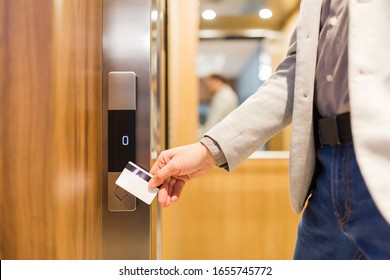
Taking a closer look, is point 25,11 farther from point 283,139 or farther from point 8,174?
point 283,139

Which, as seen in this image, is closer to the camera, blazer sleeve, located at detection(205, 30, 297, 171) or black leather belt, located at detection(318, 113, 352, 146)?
black leather belt, located at detection(318, 113, 352, 146)

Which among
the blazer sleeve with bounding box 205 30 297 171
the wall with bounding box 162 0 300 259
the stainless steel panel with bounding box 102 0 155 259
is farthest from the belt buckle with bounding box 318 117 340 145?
the wall with bounding box 162 0 300 259

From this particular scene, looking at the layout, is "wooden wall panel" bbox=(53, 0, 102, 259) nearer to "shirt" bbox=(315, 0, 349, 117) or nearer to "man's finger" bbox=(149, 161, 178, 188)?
"man's finger" bbox=(149, 161, 178, 188)

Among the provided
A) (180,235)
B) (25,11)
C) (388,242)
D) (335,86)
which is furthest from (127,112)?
(180,235)

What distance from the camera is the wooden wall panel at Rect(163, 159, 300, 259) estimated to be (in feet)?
7.18

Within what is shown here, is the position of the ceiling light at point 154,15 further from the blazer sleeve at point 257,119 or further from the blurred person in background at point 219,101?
the blurred person in background at point 219,101

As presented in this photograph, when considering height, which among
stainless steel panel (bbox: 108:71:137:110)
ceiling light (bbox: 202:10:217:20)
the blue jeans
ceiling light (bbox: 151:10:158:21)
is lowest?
the blue jeans

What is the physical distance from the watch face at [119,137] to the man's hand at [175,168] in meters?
0.08

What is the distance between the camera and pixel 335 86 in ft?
2.39

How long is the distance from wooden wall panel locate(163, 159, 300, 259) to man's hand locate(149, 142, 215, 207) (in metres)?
1.37

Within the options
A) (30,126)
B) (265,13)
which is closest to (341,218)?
(30,126)

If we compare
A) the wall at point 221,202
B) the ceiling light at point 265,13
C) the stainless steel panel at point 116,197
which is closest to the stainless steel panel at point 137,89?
the stainless steel panel at point 116,197

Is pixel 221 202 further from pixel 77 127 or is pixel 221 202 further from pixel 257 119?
pixel 77 127

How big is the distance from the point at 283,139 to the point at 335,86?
6.00 feet
